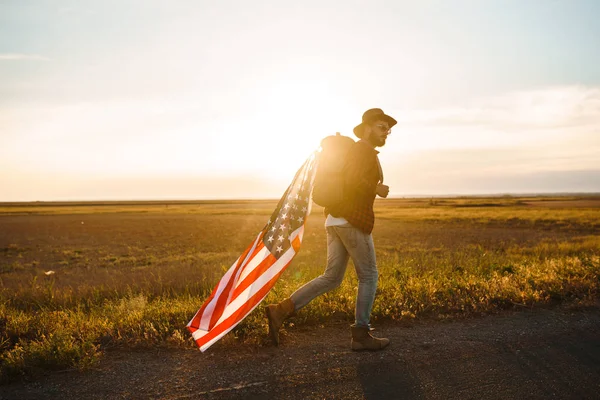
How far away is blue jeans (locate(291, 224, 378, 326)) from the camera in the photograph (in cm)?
457

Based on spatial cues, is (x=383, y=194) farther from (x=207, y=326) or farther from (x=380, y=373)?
(x=207, y=326)

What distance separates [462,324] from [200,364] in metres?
3.23

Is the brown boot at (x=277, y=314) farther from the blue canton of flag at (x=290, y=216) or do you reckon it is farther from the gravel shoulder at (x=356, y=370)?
the blue canton of flag at (x=290, y=216)

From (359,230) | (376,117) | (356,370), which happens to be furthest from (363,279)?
(376,117)

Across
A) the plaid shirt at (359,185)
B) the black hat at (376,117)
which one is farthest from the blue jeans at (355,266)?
the black hat at (376,117)

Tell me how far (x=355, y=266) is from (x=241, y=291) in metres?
1.25

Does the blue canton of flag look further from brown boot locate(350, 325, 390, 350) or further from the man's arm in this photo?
brown boot locate(350, 325, 390, 350)

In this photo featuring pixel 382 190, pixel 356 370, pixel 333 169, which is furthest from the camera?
pixel 333 169

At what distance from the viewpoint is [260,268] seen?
15.6 ft

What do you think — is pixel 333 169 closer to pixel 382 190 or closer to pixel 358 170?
pixel 358 170

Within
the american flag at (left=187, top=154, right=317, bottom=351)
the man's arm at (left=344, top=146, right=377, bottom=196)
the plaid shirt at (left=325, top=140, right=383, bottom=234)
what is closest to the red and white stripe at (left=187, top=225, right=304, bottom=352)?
the american flag at (left=187, top=154, right=317, bottom=351)

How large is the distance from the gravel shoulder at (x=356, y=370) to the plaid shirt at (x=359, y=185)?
1.36 meters

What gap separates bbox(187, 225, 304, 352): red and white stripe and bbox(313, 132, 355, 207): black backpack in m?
0.53

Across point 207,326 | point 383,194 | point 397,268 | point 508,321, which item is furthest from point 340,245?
point 397,268
